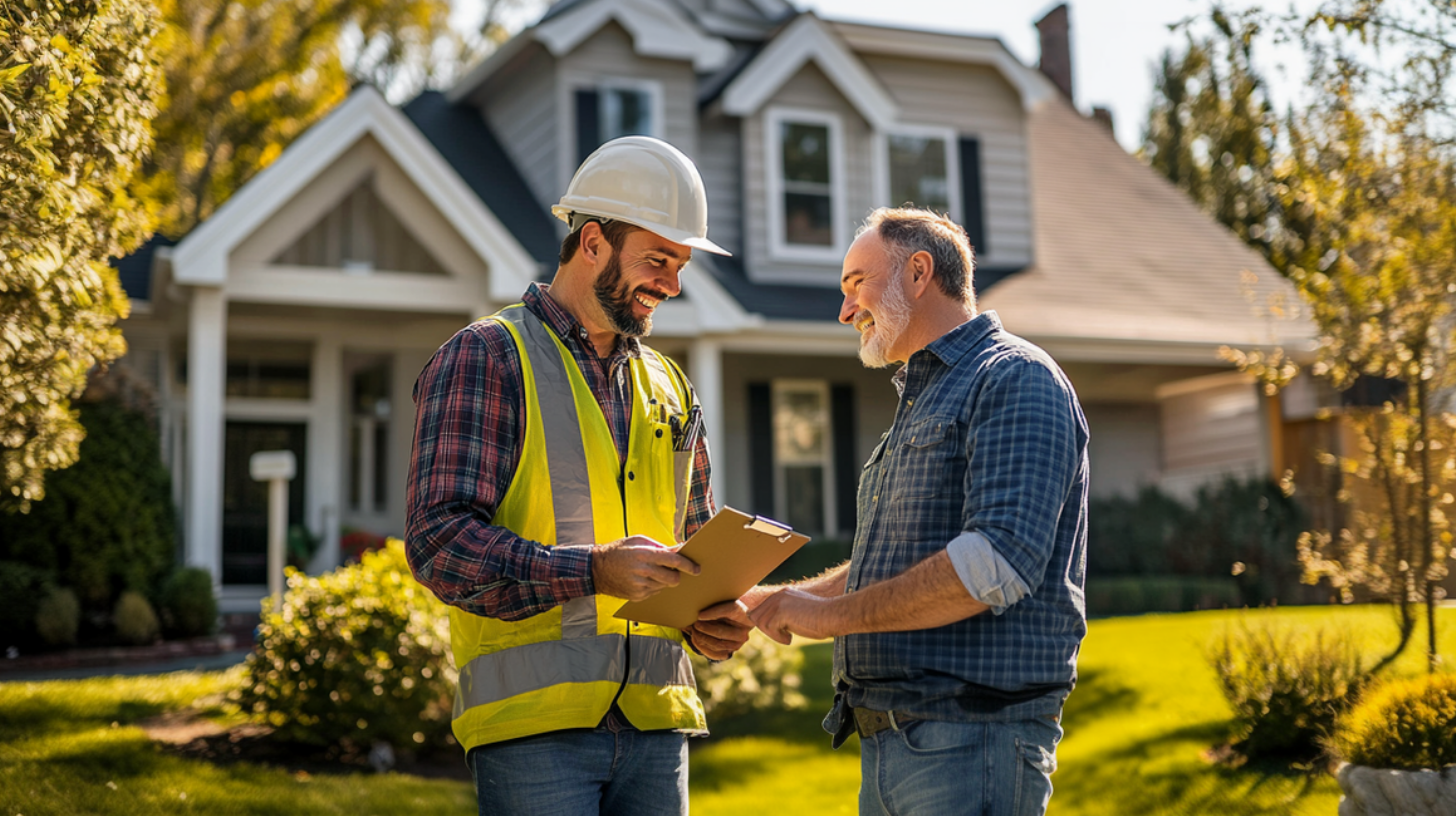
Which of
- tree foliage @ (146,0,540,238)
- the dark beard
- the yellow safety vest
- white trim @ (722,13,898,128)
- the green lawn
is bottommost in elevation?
the green lawn

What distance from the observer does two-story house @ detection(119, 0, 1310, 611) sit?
42.5ft

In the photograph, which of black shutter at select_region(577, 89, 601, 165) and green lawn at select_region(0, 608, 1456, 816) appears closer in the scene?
green lawn at select_region(0, 608, 1456, 816)

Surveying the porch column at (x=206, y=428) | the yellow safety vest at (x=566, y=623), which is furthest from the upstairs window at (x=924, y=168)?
the yellow safety vest at (x=566, y=623)

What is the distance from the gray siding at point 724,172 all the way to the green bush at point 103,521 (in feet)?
23.0

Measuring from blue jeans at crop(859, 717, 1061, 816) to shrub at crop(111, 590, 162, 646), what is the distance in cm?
973

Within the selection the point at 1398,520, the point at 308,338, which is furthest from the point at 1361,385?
the point at 308,338

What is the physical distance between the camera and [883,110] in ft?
53.2

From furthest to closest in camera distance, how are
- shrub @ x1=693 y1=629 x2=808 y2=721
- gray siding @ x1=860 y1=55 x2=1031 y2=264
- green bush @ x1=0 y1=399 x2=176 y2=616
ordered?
1. gray siding @ x1=860 y1=55 x2=1031 y2=264
2. green bush @ x1=0 y1=399 x2=176 y2=616
3. shrub @ x1=693 y1=629 x2=808 y2=721

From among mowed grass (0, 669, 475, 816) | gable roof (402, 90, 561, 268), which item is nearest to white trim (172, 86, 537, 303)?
gable roof (402, 90, 561, 268)

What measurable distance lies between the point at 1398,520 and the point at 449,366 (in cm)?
693

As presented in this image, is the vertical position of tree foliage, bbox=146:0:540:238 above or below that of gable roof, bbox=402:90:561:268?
above

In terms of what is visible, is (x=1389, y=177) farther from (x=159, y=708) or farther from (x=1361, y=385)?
(x=159, y=708)

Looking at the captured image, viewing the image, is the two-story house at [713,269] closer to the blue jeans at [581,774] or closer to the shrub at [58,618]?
the shrub at [58,618]

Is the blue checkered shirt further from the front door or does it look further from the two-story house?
the front door
